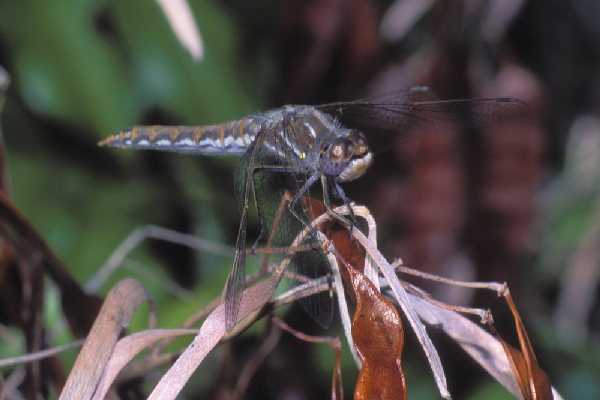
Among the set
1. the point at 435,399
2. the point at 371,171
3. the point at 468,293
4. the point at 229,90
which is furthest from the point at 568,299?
the point at 229,90

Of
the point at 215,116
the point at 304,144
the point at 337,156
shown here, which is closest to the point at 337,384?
the point at 337,156

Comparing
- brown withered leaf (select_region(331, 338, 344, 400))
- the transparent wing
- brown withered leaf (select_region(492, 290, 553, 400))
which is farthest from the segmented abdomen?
brown withered leaf (select_region(492, 290, 553, 400))

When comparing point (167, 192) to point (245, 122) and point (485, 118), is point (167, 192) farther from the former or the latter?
point (485, 118)

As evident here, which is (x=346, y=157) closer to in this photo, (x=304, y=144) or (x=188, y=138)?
(x=304, y=144)

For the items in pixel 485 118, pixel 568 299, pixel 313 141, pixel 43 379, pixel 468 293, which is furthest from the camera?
pixel 568 299

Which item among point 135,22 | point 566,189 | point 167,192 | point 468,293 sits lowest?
point 468,293

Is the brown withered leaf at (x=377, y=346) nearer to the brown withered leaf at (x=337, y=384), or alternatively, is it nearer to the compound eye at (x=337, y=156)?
the brown withered leaf at (x=337, y=384)

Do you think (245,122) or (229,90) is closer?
(245,122)
